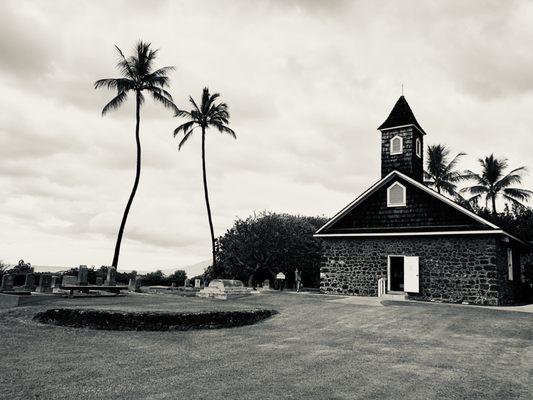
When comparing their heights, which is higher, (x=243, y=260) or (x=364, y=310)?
(x=243, y=260)

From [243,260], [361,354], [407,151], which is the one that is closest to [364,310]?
[361,354]

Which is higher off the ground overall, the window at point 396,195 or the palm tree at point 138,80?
the palm tree at point 138,80

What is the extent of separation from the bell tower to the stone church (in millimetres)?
55

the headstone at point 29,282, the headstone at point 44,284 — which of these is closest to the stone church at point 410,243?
the headstone at point 44,284

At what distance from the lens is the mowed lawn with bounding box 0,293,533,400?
679 cm

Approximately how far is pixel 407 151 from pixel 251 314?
15.5 metres

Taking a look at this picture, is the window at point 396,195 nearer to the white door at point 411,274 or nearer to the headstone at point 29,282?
the white door at point 411,274

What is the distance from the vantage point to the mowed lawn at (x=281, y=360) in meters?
6.79

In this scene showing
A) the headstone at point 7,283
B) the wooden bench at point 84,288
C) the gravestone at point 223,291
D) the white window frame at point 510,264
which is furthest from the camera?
the white window frame at point 510,264

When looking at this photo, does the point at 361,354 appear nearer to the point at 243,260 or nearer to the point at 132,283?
the point at 132,283

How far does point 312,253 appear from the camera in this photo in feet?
119

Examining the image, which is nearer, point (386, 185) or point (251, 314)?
point (251, 314)

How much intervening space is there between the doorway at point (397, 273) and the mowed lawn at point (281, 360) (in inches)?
383

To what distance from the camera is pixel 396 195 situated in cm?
2377
